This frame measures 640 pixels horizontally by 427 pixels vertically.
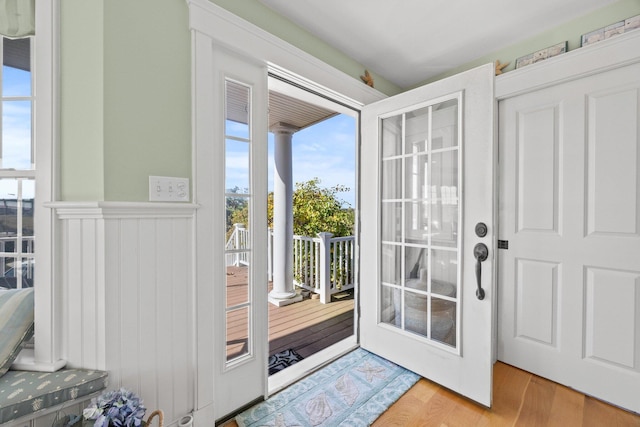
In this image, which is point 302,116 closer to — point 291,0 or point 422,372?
point 291,0

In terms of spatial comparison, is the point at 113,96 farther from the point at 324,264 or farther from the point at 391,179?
the point at 324,264

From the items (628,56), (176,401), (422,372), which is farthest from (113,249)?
(628,56)

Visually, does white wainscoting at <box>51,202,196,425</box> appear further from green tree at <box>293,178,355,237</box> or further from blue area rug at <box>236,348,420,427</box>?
green tree at <box>293,178,355,237</box>

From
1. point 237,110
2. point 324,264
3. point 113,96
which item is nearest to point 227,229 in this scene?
point 237,110

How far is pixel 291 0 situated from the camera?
1589 mm

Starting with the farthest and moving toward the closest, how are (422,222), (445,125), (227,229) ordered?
(422,222)
(445,125)
(227,229)

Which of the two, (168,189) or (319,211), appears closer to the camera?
(168,189)

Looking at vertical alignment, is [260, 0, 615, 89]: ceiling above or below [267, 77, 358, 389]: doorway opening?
above

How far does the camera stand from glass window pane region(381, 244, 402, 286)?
2.10m

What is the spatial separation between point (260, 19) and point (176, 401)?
6.98 ft

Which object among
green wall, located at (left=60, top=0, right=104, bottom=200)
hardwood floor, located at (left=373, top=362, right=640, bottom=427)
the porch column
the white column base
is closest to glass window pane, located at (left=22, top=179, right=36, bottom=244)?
green wall, located at (left=60, top=0, right=104, bottom=200)

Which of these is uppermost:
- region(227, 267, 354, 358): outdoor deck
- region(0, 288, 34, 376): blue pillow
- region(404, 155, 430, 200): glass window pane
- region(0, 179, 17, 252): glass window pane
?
region(404, 155, 430, 200): glass window pane

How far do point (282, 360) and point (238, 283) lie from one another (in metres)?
0.99

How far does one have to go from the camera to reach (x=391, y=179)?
7.07 feet
